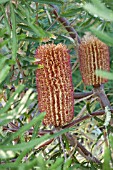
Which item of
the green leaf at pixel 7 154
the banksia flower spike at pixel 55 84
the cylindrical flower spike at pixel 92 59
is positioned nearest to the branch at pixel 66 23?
the cylindrical flower spike at pixel 92 59

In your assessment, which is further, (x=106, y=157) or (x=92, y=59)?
(x=92, y=59)

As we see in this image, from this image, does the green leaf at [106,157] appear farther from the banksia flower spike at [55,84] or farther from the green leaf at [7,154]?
the banksia flower spike at [55,84]

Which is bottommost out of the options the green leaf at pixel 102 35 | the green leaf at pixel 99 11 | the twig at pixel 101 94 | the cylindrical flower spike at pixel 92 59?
the twig at pixel 101 94

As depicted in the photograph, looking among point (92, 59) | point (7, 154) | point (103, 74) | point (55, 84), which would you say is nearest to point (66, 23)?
point (92, 59)

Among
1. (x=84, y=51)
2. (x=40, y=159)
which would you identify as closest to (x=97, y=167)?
(x=84, y=51)

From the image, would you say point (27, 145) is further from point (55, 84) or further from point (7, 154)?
point (55, 84)

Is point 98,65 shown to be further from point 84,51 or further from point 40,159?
point 40,159
